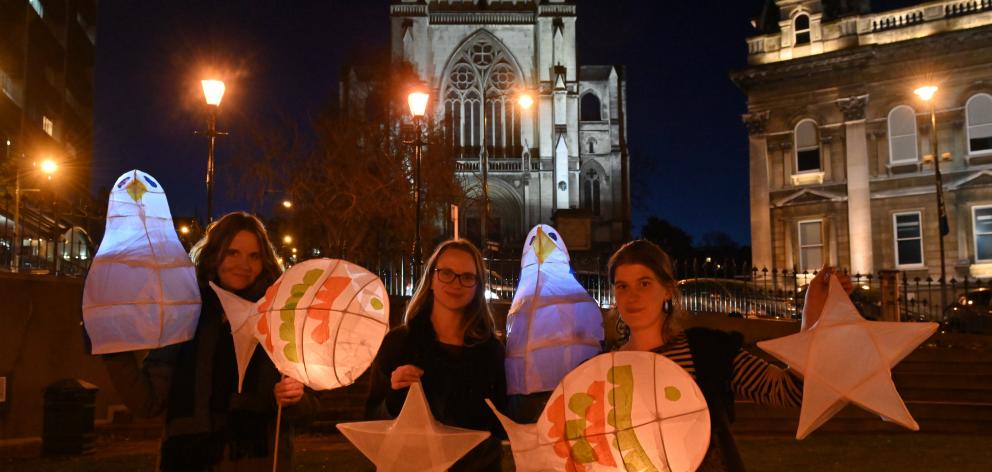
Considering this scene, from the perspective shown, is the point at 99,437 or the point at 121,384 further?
the point at 99,437

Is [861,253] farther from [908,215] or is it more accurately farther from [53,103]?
[53,103]

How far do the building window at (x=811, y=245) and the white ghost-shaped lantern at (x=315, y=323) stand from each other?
31.5 m

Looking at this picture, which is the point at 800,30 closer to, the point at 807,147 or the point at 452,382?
the point at 807,147

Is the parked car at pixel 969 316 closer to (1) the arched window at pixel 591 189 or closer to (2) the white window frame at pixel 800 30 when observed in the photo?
(2) the white window frame at pixel 800 30

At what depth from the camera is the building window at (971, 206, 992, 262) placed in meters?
29.8

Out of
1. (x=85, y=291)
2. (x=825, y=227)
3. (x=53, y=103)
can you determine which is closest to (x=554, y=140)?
(x=825, y=227)

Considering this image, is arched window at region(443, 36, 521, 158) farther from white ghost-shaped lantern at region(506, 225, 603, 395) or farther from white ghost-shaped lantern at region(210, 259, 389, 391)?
white ghost-shaped lantern at region(210, 259, 389, 391)

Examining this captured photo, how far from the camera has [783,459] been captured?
33.6ft

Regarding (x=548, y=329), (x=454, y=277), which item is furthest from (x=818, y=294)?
(x=454, y=277)

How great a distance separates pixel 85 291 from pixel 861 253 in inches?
1256

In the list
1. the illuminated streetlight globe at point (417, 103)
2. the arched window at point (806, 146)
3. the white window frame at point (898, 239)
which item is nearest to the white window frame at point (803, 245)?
the arched window at point (806, 146)

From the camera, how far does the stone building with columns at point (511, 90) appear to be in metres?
59.5

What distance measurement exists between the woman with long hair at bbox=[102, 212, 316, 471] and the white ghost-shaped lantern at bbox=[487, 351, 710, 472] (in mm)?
1491

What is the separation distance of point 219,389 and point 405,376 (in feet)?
3.39
